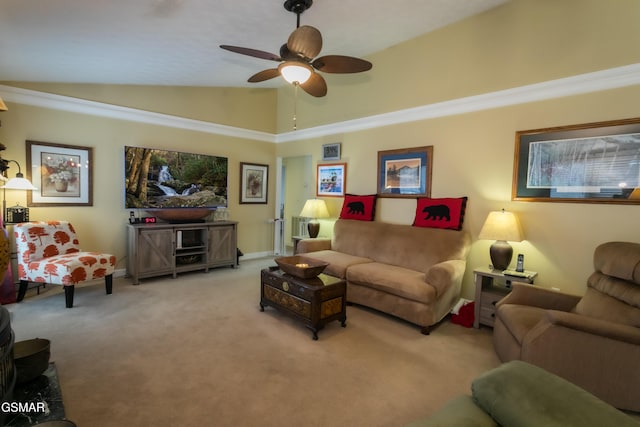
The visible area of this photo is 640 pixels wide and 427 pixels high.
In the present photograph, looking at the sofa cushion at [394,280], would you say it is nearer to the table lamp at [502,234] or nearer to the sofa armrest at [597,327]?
the table lamp at [502,234]

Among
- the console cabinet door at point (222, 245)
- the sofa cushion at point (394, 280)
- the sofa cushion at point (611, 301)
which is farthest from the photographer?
the console cabinet door at point (222, 245)

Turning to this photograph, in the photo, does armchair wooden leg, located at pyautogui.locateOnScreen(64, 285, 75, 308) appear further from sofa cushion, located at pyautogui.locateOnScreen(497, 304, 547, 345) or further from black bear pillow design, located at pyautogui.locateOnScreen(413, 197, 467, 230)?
sofa cushion, located at pyautogui.locateOnScreen(497, 304, 547, 345)

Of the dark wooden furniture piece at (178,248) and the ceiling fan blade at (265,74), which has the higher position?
the ceiling fan blade at (265,74)

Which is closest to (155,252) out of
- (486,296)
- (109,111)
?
(109,111)

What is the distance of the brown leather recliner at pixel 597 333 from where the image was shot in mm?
1816

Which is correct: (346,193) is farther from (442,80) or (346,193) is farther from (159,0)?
(159,0)

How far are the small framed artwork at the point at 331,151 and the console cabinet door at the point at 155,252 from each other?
2.66m

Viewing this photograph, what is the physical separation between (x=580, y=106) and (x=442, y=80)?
145cm

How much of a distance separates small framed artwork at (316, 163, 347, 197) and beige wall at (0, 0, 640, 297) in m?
0.13

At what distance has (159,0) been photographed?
2.28 m

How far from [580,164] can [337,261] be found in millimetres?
2629

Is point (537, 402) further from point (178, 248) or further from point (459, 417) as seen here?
point (178, 248)

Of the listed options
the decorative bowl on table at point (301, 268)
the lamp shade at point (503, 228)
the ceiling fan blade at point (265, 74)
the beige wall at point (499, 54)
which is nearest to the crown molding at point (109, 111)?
the beige wall at point (499, 54)

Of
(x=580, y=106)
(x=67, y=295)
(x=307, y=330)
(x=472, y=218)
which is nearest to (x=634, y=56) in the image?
(x=580, y=106)
